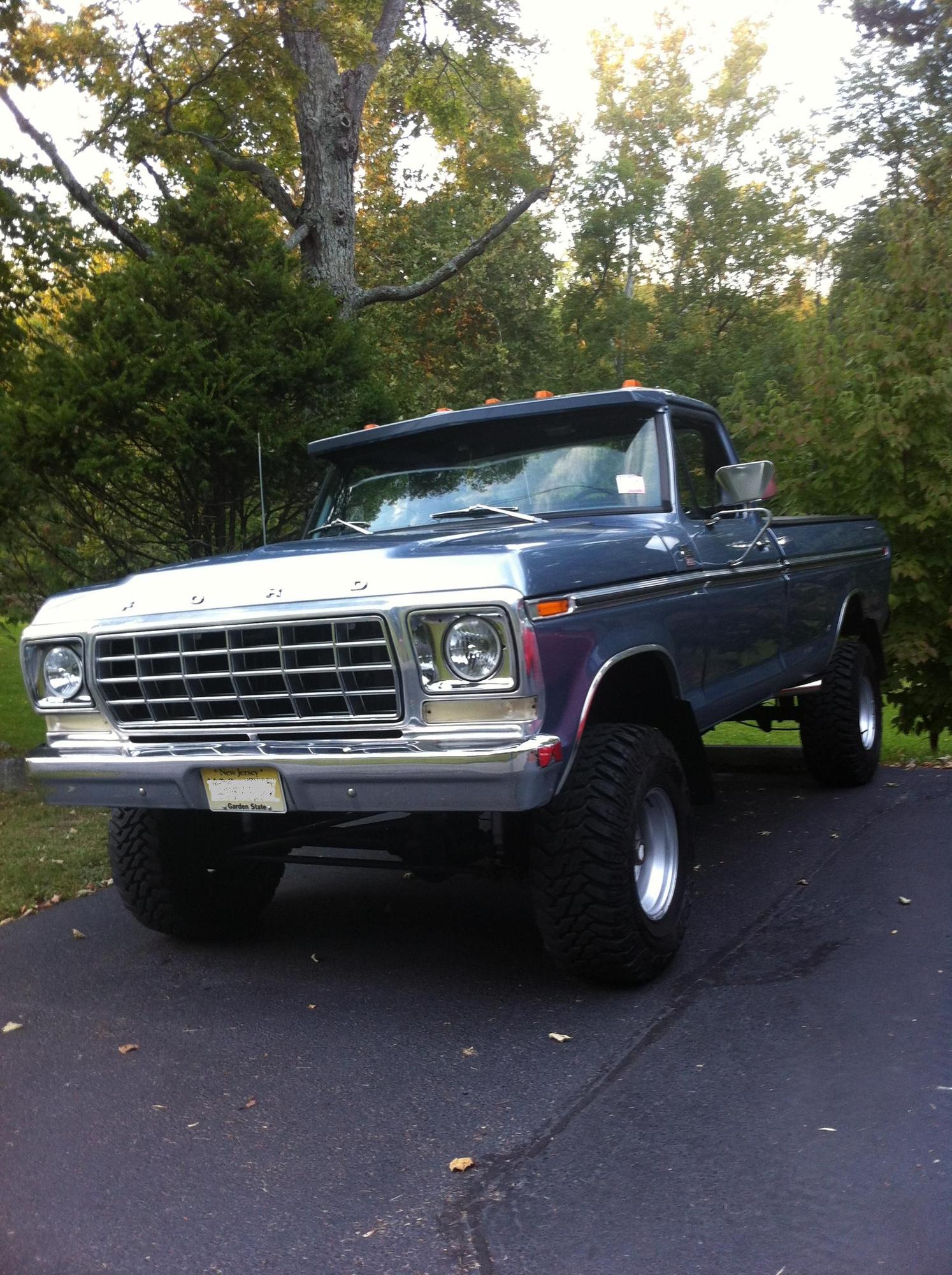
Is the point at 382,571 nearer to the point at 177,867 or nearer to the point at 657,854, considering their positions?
the point at 657,854

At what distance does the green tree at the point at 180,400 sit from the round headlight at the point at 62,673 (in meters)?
3.91

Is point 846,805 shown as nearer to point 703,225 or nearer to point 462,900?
point 462,900

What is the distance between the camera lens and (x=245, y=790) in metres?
4.02

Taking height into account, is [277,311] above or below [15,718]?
above

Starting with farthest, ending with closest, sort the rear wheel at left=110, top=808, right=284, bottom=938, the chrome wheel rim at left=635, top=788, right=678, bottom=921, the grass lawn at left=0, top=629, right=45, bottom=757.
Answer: the grass lawn at left=0, top=629, right=45, bottom=757 → the rear wheel at left=110, top=808, right=284, bottom=938 → the chrome wheel rim at left=635, top=788, right=678, bottom=921

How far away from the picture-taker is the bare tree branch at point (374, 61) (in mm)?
14250

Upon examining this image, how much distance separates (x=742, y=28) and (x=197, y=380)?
42326mm

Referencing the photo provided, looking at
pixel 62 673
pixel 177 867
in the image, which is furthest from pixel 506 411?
pixel 177 867

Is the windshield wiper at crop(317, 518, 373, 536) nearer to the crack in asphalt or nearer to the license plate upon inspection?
the license plate

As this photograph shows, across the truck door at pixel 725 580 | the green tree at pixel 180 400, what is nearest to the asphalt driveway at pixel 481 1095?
the truck door at pixel 725 580

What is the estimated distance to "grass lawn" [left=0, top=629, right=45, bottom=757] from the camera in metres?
10.9

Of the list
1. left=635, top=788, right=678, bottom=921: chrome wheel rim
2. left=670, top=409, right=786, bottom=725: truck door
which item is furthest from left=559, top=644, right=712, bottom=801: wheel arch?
left=635, top=788, right=678, bottom=921: chrome wheel rim

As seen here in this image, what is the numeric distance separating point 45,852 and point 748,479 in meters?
4.32

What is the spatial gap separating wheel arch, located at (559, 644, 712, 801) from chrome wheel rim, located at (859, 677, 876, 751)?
9.23 ft
